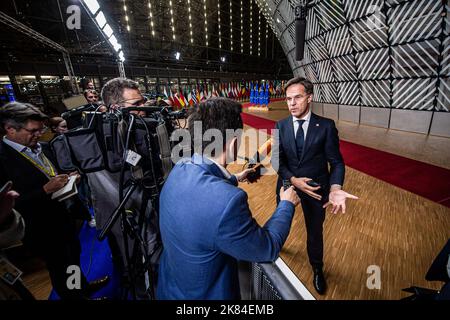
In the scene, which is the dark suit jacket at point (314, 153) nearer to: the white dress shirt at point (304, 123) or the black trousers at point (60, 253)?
the white dress shirt at point (304, 123)

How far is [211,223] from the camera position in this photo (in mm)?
759

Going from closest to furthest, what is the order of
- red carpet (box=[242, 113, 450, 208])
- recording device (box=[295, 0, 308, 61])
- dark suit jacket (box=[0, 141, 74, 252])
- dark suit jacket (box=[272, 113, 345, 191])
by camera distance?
dark suit jacket (box=[0, 141, 74, 252]) < dark suit jacket (box=[272, 113, 345, 191]) < red carpet (box=[242, 113, 450, 208]) < recording device (box=[295, 0, 308, 61])

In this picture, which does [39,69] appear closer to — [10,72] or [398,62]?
[10,72]

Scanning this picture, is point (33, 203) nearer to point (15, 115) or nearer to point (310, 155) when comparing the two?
point (15, 115)

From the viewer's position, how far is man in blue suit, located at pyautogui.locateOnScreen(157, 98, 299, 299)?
30.0 inches

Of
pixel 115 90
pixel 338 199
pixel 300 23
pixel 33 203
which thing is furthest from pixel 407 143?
pixel 33 203

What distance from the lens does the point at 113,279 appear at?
2.29 m

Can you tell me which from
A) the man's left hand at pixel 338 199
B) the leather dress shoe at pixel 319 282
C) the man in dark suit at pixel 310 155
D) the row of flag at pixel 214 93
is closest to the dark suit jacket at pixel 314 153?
the man in dark suit at pixel 310 155

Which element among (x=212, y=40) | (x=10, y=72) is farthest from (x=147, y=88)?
(x=212, y=40)

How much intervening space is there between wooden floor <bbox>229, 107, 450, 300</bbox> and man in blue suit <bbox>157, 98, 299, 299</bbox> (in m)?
1.55

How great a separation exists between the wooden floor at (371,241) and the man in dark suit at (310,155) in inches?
13.7

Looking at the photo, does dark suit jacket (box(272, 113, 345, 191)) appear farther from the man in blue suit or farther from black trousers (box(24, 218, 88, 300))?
black trousers (box(24, 218, 88, 300))

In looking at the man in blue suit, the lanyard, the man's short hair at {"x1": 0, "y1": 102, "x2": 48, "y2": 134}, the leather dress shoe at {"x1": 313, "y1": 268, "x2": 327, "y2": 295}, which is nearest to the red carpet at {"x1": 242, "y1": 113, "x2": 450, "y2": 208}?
the leather dress shoe at {"x1": 313, "y1": 268, "x2": 327, "y2": 295}
